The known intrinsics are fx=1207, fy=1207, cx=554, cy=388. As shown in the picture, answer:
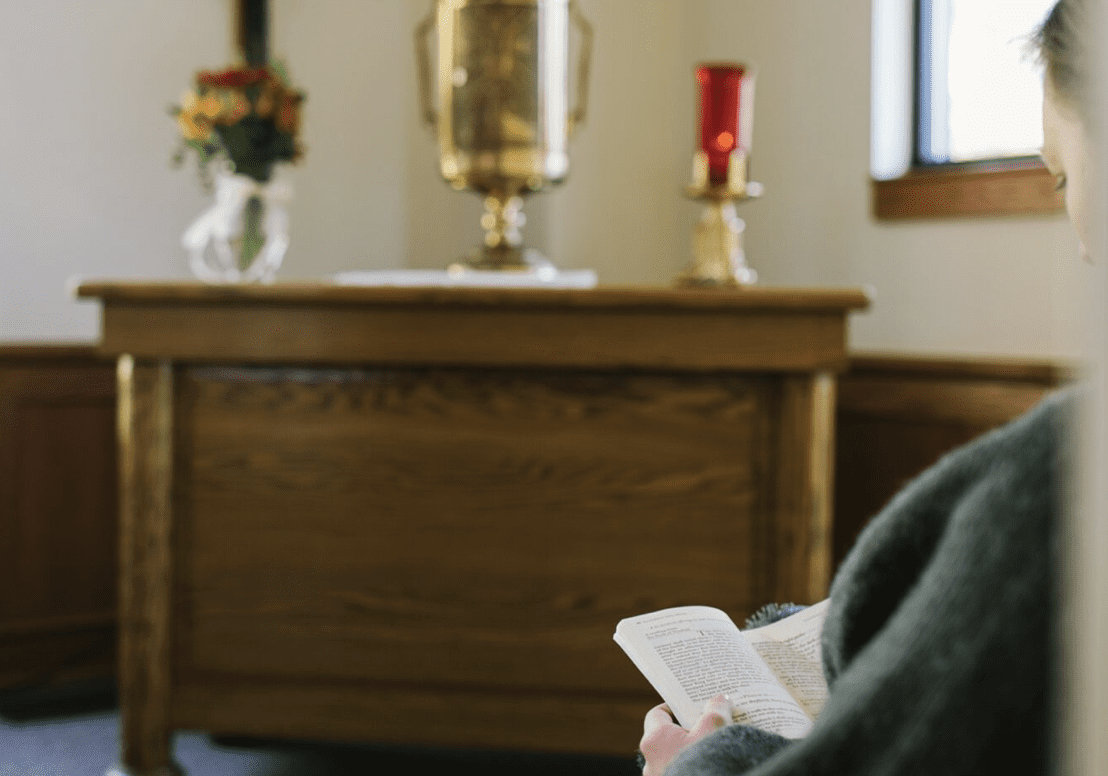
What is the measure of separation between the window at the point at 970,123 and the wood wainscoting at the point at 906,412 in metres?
0.28

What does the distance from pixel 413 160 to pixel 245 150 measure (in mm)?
922

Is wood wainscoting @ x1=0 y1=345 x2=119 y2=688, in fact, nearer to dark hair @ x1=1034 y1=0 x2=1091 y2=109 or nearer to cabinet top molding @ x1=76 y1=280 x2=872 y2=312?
cabinet top molding @ x1=76 y1=280 x2=872 y2=312

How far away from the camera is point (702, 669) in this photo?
875mm

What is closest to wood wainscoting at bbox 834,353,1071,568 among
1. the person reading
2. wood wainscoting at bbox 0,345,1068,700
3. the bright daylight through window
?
wood wainscoting at bbox 0,345,1068,700

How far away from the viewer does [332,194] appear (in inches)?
120

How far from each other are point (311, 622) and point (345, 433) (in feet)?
1.01

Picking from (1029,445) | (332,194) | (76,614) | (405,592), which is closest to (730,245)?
(405,592)

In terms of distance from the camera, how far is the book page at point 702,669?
858mm

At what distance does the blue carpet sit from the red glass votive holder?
108cm

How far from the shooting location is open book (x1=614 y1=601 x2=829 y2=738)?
860 mm

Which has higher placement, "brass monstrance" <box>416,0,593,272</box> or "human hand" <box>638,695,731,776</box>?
"brass monstrance" <box>416,0,593,272</box>

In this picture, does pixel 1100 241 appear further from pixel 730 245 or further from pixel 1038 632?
pixel 730 245

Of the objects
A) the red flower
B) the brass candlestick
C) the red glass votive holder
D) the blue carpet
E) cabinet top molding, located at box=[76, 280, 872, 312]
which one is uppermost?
the red flower

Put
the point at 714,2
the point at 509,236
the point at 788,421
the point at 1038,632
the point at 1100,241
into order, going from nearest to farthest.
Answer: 1. the point at 1100,241
2. the point at 1038,632
3. the point at 788,421
4. the point at 509,236
5. the point at 714,2
